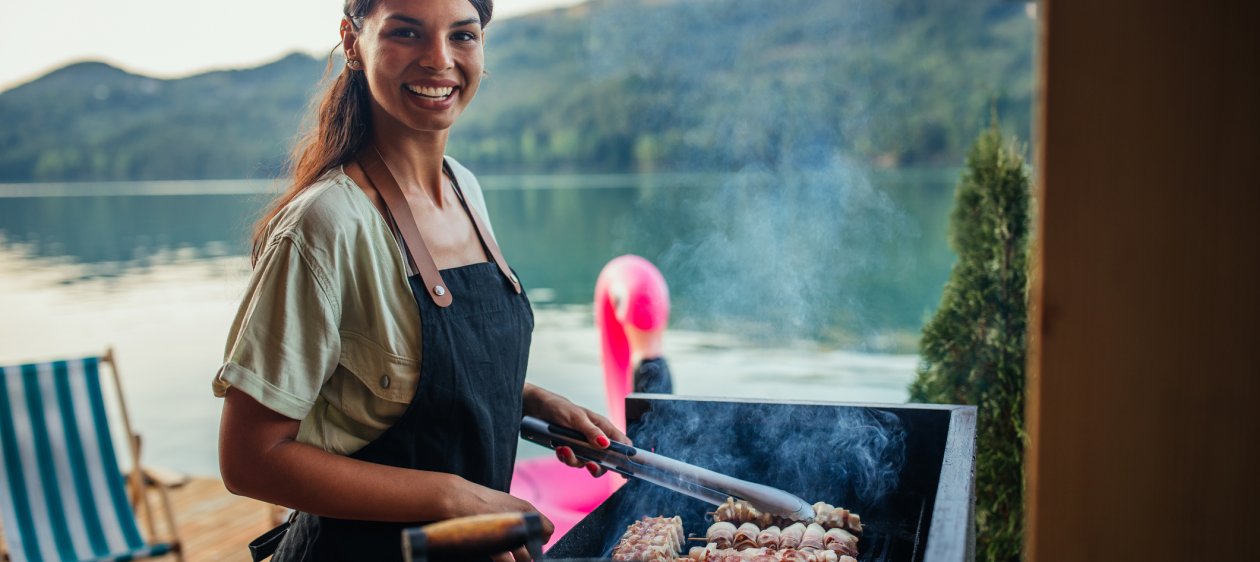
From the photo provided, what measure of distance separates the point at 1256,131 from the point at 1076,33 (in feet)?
0.59

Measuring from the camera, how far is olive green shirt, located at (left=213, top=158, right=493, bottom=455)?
1362 mm

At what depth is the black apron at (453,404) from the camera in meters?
1.52

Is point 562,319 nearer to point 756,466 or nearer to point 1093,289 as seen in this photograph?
point 756,466

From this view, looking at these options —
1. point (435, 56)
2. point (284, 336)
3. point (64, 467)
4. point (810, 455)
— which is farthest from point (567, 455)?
point (64, 467)

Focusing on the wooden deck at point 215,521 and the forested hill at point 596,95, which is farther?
the forested hill at point 596,95

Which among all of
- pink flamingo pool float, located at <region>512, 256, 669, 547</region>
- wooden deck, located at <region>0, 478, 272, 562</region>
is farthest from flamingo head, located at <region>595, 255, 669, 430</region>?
wooden deck, located at <region>0, 478, 272, 562</region>

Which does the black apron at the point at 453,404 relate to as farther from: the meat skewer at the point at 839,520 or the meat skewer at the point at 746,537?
the meat skewer at the point at 839,520

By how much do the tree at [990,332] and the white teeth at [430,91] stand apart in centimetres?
247

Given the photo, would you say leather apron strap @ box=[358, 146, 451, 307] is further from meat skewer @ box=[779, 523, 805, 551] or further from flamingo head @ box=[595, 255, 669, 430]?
flamingo head @ box=[595, 255, 669, 430]

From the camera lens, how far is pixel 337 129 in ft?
5.50

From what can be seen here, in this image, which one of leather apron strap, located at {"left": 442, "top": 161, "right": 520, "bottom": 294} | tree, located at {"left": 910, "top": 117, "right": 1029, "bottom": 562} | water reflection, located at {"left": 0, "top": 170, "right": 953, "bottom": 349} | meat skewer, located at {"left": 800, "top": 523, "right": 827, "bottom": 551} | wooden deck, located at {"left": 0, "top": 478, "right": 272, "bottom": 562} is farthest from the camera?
water reflection, located at {"left": 0, "top": 170, "right": 953, "bottom": 349}

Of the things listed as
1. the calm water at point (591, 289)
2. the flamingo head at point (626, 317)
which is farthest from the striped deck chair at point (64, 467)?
the calm water at point (591, 289)

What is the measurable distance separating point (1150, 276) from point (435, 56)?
1.15 m

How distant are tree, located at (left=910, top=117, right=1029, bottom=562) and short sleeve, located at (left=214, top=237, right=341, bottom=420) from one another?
8.71 ft
